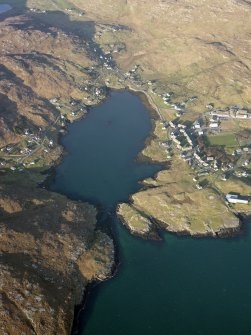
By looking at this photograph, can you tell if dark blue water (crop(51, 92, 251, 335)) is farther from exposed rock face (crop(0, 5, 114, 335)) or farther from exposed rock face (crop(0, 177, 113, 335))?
exposed rock face (crop(0, 5, 114, 335))

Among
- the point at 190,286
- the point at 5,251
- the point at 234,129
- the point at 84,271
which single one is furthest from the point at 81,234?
the point at 234,129

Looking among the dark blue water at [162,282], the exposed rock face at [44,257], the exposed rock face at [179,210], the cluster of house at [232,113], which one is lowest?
the dark blue water at [162,282]

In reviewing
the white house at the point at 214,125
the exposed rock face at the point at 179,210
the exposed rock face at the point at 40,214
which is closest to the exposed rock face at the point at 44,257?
the exposed rock face at the point at 40,214

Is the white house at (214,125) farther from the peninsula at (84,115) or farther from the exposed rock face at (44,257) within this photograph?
the exposed rock face at (44,257)

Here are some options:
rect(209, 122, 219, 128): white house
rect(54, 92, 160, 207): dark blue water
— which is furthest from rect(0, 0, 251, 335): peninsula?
rect(54, 92, 160, 207): dark blue water

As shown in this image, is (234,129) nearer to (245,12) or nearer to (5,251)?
(5,251)

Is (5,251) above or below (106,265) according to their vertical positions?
above
